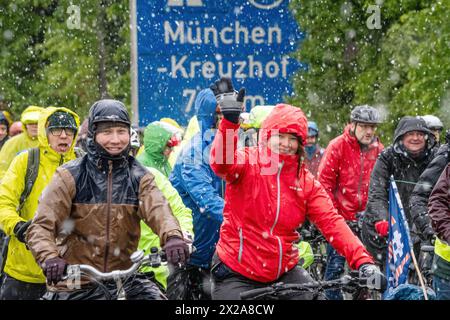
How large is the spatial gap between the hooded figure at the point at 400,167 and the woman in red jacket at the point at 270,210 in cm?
360

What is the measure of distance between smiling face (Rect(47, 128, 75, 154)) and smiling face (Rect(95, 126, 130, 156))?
6.66 ft

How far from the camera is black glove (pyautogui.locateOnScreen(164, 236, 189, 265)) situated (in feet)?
21.9

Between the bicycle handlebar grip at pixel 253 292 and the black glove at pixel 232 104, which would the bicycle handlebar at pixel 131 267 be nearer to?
the bicycle handlebar grip at pixel 253 292

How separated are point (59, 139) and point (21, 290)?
3.75 feet

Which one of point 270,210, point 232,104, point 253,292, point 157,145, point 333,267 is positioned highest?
point 232,104

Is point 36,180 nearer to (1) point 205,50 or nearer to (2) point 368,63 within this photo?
(1) point 205,50

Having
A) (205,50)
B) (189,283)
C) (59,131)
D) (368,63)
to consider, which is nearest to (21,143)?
(205,50)

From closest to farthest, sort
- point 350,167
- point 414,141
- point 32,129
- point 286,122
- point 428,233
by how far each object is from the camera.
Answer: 1. point 286,122
2. point 428,233
3. point 414,141
4. point 350,167
5. point 32,129

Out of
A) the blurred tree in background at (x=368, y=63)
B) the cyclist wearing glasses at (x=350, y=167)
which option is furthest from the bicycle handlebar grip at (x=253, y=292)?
the blurred tree in background at (x=368, y=63)

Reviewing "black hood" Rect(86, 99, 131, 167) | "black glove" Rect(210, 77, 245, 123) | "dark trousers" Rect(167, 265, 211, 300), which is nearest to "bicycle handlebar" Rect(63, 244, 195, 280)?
"black hood" Rect(86, 99, 131, 167)

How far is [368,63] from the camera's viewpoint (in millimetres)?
18906

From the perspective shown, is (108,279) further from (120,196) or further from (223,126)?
(223,126)

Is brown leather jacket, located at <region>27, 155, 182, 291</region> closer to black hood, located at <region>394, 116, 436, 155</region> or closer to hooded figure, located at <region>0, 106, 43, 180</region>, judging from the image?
black hood, located at <region>394, 116, 436, 155</region>

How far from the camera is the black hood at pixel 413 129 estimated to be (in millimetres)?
10875
